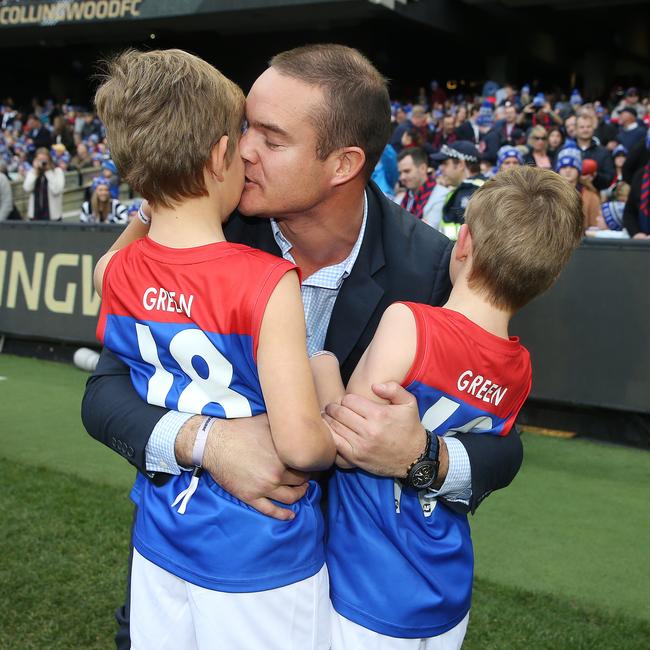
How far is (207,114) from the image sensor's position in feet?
6.04

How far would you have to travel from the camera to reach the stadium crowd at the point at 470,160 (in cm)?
799

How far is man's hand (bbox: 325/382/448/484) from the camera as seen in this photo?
188 centimetres

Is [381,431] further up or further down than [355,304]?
further down

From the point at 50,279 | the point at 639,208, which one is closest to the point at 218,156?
the point at 639,208

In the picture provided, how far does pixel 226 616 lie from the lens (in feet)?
5.98

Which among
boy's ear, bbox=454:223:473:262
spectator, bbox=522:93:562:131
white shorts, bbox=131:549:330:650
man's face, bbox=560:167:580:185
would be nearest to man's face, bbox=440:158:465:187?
man's face, bbox=560:167:580:185

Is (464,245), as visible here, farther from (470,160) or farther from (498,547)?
(470,160)

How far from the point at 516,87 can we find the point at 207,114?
28.0m

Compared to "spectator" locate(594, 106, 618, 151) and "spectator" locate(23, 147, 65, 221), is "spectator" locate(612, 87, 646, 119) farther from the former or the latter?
"spectator" locate(23, 147, 65, 221)

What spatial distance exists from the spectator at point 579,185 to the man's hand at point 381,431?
7.27m

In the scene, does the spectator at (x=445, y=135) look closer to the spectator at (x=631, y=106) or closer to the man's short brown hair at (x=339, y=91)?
the spectator at (x=631, y=106)

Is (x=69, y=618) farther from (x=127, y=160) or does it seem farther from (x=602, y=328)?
(x=602, y=328)

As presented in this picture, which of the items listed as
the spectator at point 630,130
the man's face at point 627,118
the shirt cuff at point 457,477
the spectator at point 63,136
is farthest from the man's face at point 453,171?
the spectator at point 63,136

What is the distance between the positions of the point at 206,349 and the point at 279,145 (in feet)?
1.94
